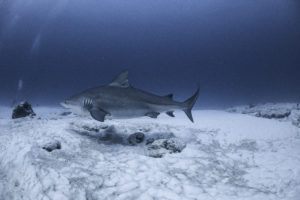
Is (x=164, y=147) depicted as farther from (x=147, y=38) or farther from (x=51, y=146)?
(x=147, y=38)

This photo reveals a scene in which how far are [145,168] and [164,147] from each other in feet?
4.06

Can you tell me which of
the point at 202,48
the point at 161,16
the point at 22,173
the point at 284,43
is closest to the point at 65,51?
the point at 161,16

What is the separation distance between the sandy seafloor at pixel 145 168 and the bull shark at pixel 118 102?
0.85 m

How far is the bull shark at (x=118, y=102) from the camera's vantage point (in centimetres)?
551

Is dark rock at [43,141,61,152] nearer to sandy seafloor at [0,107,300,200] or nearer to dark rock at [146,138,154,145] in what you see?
sandy seafloor at [0,107,300,200]

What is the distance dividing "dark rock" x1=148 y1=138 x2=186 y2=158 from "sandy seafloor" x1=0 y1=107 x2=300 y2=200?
0.17 metres

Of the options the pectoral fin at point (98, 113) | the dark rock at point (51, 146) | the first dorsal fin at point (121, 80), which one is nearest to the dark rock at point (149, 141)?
the pectoral fin at point (98, 113)

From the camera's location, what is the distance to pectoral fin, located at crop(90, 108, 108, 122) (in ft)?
16.9

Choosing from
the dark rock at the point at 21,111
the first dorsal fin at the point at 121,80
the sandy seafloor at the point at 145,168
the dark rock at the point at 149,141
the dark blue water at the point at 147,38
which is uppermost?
the dark blue water at the point at 147,38

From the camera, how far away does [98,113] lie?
528 cm

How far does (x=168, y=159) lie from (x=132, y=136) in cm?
205

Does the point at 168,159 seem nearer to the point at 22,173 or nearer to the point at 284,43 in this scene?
the point at 22,173

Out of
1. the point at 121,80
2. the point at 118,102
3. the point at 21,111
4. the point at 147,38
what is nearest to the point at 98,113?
the point at 118,102

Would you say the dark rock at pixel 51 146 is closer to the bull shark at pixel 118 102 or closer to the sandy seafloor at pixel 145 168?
the sandy seafloor at pixel 145 168
